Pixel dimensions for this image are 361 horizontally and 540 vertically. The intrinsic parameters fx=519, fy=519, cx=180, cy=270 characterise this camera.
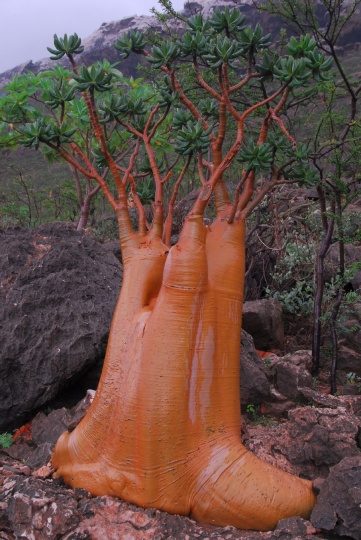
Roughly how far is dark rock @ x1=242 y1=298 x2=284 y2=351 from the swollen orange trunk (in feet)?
5.99

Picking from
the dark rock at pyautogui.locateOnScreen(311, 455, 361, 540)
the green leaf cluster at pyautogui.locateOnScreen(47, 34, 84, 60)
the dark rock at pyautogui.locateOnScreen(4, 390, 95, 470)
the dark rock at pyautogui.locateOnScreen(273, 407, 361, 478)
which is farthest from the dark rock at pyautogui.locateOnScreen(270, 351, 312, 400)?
the green leaf cluster at pyautogui.locateOnScreen(47, 34, 84, 60)

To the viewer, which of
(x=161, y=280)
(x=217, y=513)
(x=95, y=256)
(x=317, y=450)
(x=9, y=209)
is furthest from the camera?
(x=9, y=209)

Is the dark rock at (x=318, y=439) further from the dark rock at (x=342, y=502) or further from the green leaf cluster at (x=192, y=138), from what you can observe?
the green leaf cluster at (x=192, y=138)

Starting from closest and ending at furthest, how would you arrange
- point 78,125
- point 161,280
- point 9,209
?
point 161,280 < point 78,125 < point 9,209

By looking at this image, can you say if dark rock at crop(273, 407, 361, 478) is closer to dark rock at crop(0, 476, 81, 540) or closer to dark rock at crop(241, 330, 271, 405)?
dark rock at crop(241, 330, 271, 405)

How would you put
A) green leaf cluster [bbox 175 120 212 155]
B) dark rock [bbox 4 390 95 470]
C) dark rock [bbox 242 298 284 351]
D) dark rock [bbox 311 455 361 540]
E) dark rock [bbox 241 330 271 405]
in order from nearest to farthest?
dark rock [bbox 311 455 361 540] < green leaf cluster [bbox 175 120 212 155] < dark rock [bbox 4 390 95 470] < dark rock [bbox 241 330 271 405] < dark rock [bbox 242 298 284 351]

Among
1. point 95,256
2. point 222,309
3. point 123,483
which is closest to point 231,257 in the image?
point 222,309

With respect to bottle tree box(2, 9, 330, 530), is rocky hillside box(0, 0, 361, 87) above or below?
above

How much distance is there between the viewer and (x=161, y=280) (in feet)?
8.96

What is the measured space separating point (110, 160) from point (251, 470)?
5.64 feet

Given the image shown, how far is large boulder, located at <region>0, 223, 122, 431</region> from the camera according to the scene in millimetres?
3320

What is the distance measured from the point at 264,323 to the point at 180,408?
2243mm

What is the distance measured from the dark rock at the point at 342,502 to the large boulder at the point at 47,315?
178cm

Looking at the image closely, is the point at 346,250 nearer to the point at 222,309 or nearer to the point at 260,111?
the point at 260,111
